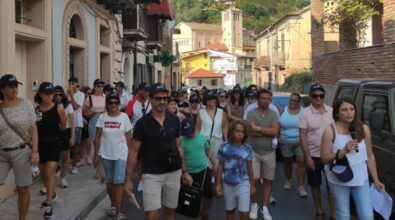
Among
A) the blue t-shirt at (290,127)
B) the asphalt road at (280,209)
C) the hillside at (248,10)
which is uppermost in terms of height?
the hillside at (248,10)

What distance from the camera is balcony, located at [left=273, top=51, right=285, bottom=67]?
5306cm

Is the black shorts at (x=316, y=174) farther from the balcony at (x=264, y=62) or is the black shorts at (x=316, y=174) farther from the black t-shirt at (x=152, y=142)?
the balcony at (x=264, y=62)

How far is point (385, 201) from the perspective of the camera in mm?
5227

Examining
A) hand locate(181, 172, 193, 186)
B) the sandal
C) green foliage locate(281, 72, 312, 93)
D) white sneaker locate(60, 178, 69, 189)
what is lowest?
the sandal

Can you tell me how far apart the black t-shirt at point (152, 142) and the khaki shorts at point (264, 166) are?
234 centimetres

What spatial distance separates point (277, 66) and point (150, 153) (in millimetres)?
50741

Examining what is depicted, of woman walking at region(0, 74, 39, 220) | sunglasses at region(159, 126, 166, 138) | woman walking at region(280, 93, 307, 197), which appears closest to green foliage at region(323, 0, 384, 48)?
woman walking at region(280, 93, 307, 197)

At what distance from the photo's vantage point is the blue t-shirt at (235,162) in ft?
20.1

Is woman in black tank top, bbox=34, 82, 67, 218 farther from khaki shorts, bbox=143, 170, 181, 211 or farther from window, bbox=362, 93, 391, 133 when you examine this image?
window, bbox=362, 93, 391, 133

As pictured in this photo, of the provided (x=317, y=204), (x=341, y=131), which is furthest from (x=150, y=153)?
(x=317, y=204)

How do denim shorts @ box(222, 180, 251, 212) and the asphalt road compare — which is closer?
denim shorts @ box(222, 180, 251, 212)

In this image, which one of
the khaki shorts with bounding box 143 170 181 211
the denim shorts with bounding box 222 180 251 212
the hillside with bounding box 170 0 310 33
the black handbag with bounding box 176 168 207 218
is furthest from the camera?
the hillside with bounding box 170 0 310 33

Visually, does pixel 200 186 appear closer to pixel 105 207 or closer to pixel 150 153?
pixel 150 153

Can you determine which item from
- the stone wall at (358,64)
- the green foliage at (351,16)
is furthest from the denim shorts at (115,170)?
the green foliage at (351,16)
